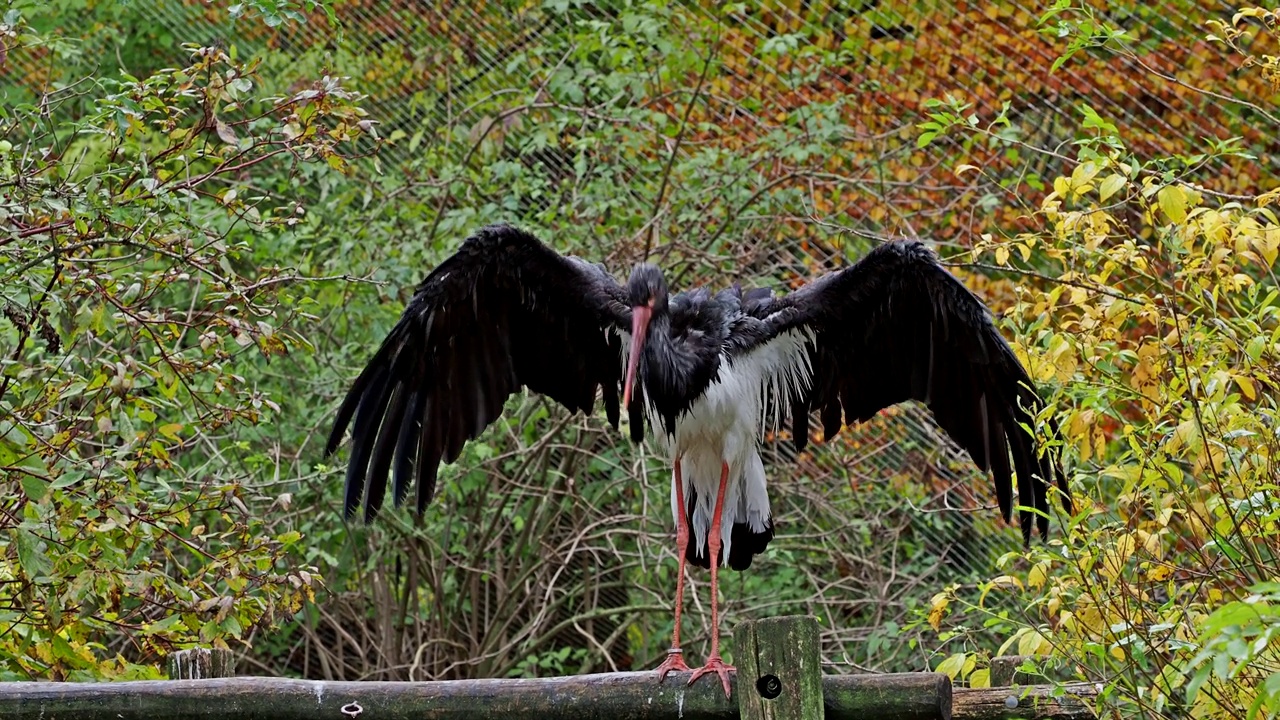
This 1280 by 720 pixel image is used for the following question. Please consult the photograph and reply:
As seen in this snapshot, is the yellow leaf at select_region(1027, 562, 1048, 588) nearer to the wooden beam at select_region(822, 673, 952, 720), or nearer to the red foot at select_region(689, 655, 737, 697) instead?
the wooden beam at select_region(822, 673, 952, 720)

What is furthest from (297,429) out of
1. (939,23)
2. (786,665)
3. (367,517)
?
(786,665)

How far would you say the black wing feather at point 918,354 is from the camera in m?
4.16

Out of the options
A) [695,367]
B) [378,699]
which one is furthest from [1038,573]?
[378,699]

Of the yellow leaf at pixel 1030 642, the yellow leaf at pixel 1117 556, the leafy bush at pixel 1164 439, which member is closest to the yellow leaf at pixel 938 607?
the leafy bush at pixel 1164 439

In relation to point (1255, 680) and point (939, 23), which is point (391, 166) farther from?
point (1255, 680)

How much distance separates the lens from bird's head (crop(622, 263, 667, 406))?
169 inches

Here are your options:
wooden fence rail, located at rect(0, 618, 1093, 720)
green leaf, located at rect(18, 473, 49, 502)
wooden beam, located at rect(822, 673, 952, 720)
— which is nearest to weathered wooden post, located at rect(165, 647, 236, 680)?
wooden fence rail, located at rect(0, 618, 1093, 720)

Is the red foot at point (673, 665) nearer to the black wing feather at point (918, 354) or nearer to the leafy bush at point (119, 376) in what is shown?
the black wing feather at point (918, 354)

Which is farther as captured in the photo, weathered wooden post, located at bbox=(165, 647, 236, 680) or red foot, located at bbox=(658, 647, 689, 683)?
weathered wooden post, located at bbox=(165, 647, 236, 680)

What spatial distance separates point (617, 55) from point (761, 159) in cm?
76

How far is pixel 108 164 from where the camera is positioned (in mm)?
4348

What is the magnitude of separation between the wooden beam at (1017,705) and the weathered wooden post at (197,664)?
69.3 inches

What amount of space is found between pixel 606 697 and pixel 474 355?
1634 millimetres

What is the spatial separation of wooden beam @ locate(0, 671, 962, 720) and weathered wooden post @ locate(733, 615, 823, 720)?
0.16 m
